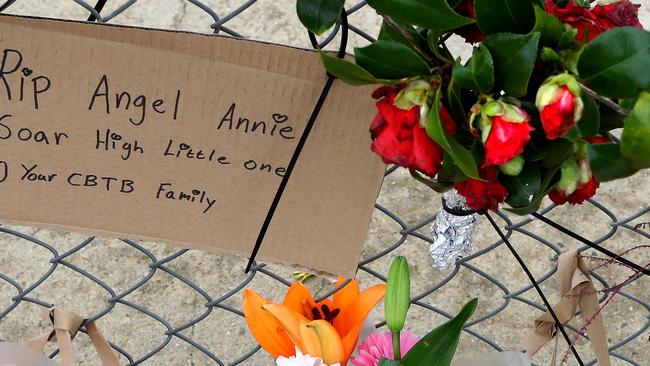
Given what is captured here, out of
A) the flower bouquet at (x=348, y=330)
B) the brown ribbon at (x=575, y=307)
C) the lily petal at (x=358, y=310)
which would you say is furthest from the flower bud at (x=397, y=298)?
the brown ribbon at (x=575, y=307)

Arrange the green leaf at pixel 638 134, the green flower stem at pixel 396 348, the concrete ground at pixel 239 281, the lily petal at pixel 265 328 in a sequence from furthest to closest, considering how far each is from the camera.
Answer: the concrete ground at pixel 239 281
the lily petal at pixel 265 328
the green flower stem at pixel 396 348
the green leaf at pixel 638 134

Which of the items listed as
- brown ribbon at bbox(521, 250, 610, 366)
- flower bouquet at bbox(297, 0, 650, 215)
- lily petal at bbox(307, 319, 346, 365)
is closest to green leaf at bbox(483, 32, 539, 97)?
flower bouquet at bbox(297, 0, 650, 215)

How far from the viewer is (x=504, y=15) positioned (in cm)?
49

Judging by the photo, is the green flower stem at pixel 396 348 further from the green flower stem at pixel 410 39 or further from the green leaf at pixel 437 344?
the green flower stem at pixel 410 39

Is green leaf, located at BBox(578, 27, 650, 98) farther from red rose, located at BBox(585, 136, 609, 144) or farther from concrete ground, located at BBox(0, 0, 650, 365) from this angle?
concrete ground, located at BBox(0, 0, 650, 365)

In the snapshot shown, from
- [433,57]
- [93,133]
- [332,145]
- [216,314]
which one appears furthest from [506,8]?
[216,314]

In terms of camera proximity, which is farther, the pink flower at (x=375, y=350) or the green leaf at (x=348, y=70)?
the pink flower at (x=375, y=350)

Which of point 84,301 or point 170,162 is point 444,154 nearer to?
point 170,162

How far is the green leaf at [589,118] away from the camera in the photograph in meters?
0.48

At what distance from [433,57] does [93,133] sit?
28cm

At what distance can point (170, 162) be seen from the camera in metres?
0.68

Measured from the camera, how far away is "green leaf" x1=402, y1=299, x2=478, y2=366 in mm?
569

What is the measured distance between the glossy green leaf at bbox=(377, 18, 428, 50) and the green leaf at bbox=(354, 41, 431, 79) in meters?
0.03

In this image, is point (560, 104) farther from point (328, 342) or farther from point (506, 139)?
point (328, 342)
